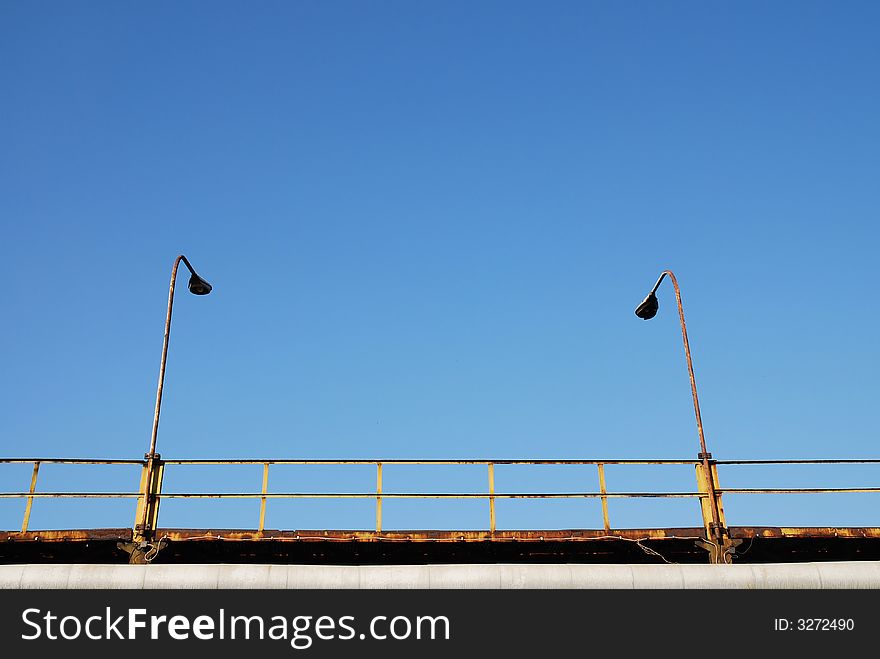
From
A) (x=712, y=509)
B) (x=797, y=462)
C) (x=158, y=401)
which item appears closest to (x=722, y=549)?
(x=712, y=509)

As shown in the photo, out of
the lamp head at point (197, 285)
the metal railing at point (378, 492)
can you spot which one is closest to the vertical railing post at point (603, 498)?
the metal railing at point (378, 492)

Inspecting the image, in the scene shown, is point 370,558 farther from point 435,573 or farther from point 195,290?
point 195,290

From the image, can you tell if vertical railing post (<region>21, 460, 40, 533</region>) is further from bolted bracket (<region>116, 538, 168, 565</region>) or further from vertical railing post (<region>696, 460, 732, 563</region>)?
vertical railing post (<region>696, 460, 732, 563</region>)

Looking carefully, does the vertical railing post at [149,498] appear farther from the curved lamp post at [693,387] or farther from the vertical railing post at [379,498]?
the curved lamp post at [693,387]

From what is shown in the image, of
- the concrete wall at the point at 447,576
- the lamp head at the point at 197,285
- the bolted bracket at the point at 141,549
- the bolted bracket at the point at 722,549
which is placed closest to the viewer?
the concrete wall at the point at 447,576

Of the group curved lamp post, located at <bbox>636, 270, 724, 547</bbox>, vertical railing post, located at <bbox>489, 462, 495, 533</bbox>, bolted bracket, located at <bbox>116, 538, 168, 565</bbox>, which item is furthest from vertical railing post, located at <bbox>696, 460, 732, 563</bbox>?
bolted bracket, located at <bbox>116, 538, 168, 565</bbox>

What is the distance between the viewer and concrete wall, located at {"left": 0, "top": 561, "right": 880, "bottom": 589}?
838cm

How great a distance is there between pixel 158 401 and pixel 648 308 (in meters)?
11.0

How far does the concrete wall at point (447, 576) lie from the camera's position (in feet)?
27.5

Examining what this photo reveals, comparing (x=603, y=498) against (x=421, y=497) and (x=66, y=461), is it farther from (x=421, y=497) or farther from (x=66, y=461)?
(x=66, y=461)

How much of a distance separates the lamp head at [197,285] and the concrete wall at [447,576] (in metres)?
8.92
